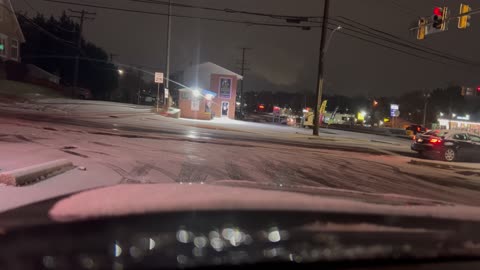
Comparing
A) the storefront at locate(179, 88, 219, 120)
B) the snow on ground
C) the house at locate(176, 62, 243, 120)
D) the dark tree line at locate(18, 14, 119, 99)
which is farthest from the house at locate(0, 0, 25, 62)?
the snow on ground

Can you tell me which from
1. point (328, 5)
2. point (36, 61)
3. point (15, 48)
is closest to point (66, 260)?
point (328, 5)

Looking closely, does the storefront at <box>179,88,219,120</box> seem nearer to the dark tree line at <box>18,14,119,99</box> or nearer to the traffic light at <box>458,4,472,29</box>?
the traffic light at <box>458,4,472,29</box>

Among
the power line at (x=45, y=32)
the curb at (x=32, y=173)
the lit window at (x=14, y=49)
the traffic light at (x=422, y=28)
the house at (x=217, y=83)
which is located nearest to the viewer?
the curb at (x=32, y=173)

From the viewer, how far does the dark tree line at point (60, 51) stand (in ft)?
241

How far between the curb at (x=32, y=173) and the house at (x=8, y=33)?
47834mm

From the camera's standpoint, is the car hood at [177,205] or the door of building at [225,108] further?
the door of building at [225,108]

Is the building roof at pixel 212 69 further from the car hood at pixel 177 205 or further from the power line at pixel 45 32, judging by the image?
the car hood at pixel 177 205

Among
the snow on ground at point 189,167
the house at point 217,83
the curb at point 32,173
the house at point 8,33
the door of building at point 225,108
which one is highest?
the house at point 8,33

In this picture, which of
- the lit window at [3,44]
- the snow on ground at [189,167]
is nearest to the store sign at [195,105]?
the lit window at [3,44]

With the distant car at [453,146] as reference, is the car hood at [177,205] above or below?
above

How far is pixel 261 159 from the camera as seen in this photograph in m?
15.9

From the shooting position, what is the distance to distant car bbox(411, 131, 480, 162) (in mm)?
22609

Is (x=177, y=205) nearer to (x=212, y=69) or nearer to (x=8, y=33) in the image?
(x=212, y=69)

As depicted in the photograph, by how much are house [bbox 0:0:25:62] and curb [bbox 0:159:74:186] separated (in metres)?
47.8
